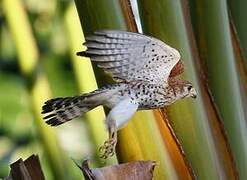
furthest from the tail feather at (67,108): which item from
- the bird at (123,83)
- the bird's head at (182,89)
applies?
the bird's head at (182,89)

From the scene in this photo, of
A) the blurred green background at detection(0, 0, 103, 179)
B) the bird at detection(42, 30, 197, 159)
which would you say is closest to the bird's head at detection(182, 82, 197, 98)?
the bird at detection(42, 30, 197, 159)

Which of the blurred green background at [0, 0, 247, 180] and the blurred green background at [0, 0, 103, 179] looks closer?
the blurred green background at [0, 0, 247, 180]

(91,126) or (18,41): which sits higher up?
(18,41)

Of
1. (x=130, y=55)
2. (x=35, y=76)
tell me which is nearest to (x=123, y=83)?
(x=130, y=55)

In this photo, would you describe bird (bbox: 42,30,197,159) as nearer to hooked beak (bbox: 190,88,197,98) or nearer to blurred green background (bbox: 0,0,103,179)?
hooked beak (bbox: 190,88,197,98)

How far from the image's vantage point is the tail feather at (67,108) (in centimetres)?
65

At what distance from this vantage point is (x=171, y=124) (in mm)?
765

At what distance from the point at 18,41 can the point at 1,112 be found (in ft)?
0.68

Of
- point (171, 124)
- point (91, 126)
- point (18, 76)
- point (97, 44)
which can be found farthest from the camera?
point (18, 76)

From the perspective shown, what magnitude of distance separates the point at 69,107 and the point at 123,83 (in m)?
0.07

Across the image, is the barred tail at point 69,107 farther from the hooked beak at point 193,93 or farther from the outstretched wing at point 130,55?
the hooked beak at point 193,93

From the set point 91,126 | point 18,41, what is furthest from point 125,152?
point 18,41

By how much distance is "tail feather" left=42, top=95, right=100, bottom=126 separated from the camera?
0.65 meters

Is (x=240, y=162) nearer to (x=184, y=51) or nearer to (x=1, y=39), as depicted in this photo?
(x=184, y=51)
